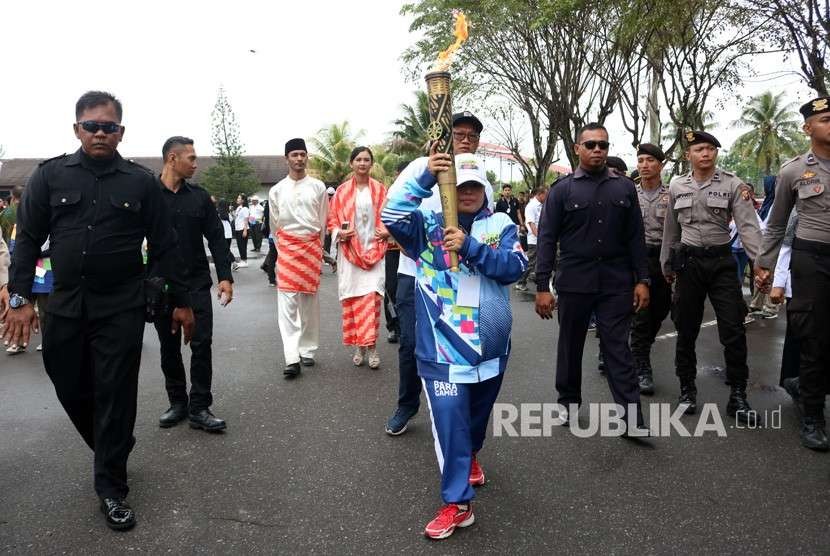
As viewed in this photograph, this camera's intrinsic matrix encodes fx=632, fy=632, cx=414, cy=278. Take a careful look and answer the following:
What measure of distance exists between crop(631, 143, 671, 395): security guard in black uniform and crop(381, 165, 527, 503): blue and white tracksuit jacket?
8.65 feet

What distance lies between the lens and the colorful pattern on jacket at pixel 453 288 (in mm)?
2918

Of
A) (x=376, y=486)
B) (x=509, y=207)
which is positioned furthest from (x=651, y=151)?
(x=509, y=207)

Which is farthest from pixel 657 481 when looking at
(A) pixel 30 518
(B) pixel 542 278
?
(A) pixel 30 518

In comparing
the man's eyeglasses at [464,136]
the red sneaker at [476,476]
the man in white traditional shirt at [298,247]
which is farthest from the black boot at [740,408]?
the man in white traditional shirt at [298,247]

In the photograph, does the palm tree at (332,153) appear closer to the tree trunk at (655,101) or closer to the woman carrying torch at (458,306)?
the tree trunk at (655,101)

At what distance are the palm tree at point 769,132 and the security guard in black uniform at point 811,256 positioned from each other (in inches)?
1872

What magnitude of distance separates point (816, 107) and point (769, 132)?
4896 centimetres

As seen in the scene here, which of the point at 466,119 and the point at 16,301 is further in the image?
the point at 466,119

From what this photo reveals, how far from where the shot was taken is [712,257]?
4.53 meters

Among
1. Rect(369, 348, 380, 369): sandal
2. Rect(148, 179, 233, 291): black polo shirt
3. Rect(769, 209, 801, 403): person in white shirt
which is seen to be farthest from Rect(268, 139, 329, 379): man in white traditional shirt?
Rect(769, 209, 801, 403): person in white shirt

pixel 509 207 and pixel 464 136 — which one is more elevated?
pixel 464 136

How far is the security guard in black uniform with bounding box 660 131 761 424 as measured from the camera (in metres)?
4.48

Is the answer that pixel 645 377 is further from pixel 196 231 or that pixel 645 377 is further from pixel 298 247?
pixel 196 231

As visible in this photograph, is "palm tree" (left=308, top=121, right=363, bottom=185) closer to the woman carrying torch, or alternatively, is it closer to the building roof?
the building roof
